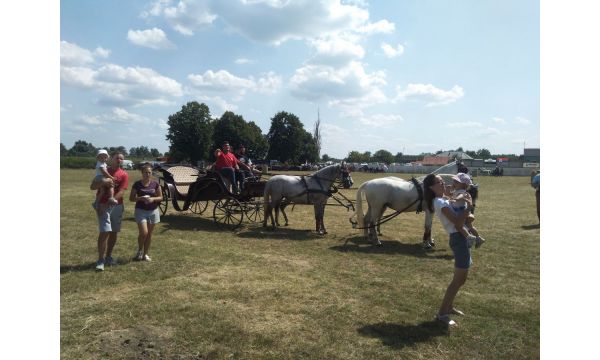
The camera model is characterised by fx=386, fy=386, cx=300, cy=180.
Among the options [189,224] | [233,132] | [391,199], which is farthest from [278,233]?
[233,132]

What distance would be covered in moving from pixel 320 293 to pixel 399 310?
1217mm

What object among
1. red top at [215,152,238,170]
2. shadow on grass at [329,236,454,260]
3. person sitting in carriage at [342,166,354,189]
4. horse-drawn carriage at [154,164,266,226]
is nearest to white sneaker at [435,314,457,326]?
shadow on grass at [329,236,454,260]

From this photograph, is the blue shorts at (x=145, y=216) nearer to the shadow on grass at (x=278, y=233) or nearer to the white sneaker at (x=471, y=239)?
the shadow on grass at (x=278, y=233)

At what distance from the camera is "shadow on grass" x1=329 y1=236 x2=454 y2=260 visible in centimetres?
860

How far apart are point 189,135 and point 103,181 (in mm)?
56366

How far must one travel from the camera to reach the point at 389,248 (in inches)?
359

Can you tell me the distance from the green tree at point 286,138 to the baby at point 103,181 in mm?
66887

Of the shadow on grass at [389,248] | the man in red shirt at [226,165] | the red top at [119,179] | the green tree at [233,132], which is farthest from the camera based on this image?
the green tree at [233,132]

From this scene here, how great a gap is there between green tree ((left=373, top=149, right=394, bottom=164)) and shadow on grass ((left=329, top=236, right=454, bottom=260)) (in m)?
95.3

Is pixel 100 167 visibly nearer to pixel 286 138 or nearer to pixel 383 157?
pixel 286 138

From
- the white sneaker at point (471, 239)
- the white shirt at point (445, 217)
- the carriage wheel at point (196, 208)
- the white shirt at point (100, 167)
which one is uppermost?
the white shirt at point (100, 167)

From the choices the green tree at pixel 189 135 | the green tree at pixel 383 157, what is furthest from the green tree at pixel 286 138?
the green tree at pixel 383 157

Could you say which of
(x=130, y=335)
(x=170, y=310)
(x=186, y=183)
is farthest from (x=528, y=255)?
(x=186, y=183)

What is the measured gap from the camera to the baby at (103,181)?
645 cm
